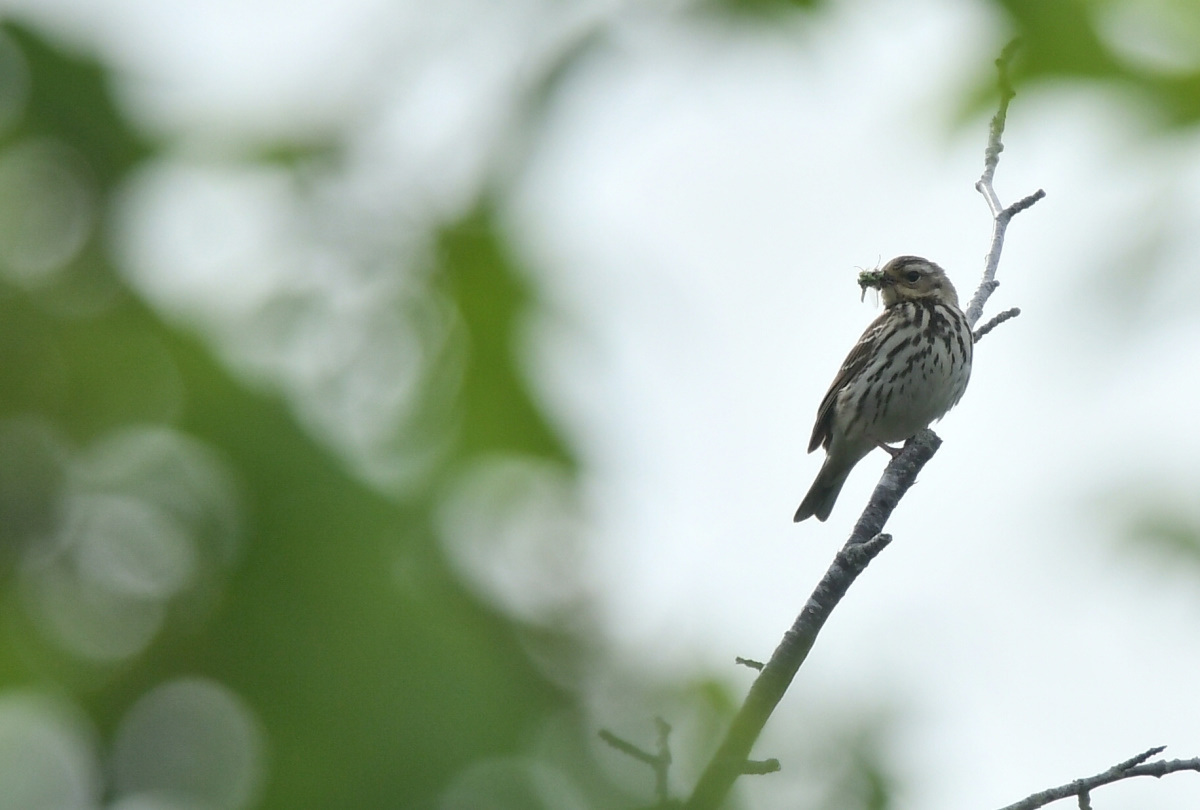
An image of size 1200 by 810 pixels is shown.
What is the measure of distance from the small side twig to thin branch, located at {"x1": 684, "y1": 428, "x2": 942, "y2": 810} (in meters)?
0.04

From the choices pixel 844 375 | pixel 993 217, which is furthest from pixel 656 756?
pixel 844 375

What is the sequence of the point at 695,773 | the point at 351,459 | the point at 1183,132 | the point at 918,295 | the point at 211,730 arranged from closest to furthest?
the point at 211,730
the point at 351,459
the point at 1183,132
the point at 695,773
the point at 918,295

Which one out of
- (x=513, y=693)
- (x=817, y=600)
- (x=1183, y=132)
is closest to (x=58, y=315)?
(x=513, y=693)

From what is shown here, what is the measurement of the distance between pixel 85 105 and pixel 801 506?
938 cm

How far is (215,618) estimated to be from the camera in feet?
3.77

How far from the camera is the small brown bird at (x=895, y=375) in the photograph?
886 cm

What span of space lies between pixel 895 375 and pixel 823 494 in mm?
1626

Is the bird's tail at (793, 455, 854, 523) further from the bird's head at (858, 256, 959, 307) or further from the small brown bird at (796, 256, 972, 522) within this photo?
the bird's head at (858, 256, 959, 307)

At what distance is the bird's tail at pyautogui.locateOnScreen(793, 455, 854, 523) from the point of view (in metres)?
10.0

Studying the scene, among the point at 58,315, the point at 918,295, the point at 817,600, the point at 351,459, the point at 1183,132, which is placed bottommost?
the point at 351,459

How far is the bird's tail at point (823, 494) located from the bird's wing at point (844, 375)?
255mm

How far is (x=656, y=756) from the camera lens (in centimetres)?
172

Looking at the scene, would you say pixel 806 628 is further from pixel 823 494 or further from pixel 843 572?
pixel 823 494

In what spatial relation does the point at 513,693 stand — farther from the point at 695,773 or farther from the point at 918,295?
the point at 918,295
